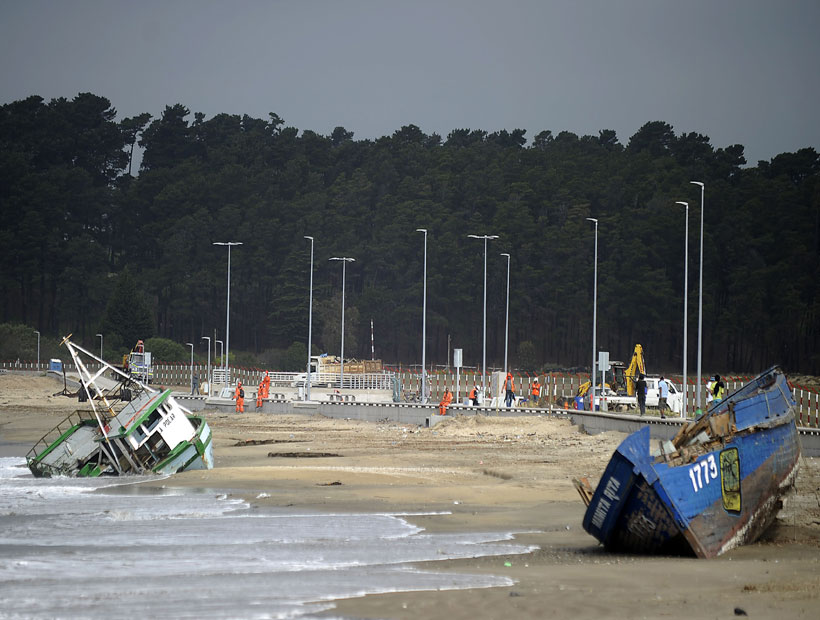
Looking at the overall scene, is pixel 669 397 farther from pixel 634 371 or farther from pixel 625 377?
pixel 625 377

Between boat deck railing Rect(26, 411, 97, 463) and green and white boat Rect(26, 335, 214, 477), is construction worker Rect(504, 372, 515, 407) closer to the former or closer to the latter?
boat deck railing Rect(26, 411, 97, 463)

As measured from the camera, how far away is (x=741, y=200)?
118 meters

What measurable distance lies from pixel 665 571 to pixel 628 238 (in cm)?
10631

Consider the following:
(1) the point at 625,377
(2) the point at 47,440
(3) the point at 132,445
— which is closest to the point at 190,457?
(3) the point at 132,445

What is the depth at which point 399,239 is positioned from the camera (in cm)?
13688

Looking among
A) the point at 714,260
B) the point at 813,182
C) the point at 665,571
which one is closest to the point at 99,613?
the point at 665,571

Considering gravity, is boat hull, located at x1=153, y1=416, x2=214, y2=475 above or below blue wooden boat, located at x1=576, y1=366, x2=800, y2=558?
below

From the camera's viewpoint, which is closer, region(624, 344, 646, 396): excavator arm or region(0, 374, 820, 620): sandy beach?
region(0, 374, 820, 620): sandy beach

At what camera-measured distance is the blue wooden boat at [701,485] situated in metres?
15.2

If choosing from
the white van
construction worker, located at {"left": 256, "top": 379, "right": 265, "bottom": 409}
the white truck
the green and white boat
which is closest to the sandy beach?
the green and white boat

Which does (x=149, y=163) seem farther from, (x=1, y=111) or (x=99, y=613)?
(x=99, y=613)

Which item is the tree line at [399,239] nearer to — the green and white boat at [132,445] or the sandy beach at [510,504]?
the sandy beach at [510,504]

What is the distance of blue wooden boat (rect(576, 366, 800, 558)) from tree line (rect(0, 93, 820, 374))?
3357 inches

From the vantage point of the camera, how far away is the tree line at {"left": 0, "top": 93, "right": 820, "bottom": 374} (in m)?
112
